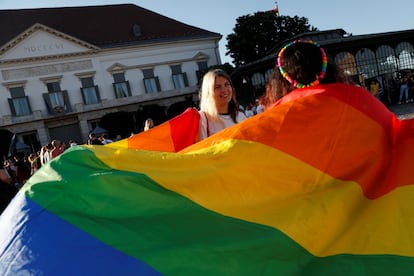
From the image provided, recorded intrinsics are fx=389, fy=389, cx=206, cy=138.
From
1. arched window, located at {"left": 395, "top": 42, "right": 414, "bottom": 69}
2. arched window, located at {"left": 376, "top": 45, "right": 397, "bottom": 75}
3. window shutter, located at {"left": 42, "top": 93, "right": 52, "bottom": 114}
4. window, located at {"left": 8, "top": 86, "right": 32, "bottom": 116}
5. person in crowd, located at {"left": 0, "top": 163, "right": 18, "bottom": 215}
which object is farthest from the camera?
window shutter, located at {"left": 42, "top": 93, "right": 52, "bottom": 114}

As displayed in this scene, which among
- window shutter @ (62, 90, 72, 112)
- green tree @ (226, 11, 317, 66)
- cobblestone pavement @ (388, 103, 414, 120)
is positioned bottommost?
cobblestone pavement @ (388, 103, 414, 120)

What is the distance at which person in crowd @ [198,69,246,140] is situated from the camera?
3.78 m

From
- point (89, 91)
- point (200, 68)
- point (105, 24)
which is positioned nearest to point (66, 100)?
point (89, 91)

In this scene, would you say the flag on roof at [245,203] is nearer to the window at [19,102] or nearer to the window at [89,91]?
the window at [19,102]

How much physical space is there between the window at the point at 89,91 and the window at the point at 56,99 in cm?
150

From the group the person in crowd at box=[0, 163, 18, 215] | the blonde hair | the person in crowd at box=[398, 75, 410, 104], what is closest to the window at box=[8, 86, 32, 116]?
the person in crowd at box=[398, 75, 410, 104]

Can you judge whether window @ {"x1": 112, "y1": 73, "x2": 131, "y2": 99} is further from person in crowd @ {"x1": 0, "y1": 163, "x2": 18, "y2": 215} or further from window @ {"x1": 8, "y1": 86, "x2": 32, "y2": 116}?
person in crowd @ {"x1": 0, "y1": 163, "x2": 18, "y2": 215}

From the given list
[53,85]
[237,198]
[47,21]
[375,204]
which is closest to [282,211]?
[237,198]

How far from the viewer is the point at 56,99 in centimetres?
3300

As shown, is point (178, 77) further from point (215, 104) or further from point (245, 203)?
point (245, 203)

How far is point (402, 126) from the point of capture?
2.56 m

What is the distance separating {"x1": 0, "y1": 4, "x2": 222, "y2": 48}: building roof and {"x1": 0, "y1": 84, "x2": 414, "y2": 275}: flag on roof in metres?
35.8

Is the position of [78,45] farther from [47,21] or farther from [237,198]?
[237,198]

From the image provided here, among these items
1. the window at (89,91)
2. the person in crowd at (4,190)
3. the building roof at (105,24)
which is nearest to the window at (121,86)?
the window at (89,91)
